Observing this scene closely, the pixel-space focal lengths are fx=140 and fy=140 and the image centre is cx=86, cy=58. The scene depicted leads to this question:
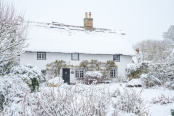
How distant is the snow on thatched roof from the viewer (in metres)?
16.7

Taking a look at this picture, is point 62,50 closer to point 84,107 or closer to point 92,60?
point 92,60

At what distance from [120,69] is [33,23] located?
13.2m

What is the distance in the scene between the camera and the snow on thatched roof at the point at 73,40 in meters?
16.7

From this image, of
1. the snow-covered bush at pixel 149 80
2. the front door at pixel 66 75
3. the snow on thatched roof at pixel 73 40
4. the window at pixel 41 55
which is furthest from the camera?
the front door at pixel 66 75

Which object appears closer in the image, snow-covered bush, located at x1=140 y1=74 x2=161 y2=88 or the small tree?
the small tree

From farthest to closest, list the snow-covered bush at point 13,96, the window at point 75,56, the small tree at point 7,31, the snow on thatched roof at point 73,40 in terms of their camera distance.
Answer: the window at point 75,56 < the snow on thatched roof at point 73,40 < the small tree at point 7,31 < the snow-covered bush at point 13,96

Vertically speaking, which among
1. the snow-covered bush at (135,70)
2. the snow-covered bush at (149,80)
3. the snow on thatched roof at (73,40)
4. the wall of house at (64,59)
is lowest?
the snow-covered bush at (149,80)

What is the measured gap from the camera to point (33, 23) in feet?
60.4

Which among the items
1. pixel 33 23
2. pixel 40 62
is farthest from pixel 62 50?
pixel 33 23

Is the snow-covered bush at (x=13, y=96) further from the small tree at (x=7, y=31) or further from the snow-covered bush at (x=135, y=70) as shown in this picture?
the snow-covered bush at (x=135, y=70)

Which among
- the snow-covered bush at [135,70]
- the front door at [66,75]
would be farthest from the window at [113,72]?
the front door at [66,75]

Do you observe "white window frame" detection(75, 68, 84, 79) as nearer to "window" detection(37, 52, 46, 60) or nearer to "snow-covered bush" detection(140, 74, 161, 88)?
"window" detection(37, 52, 46, 60)

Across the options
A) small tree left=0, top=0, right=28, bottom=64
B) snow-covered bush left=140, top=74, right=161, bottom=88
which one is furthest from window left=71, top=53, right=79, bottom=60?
small tree left=0, top=0, right=28, bottom=64

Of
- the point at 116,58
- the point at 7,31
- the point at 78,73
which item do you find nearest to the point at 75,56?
the point at 78,73
